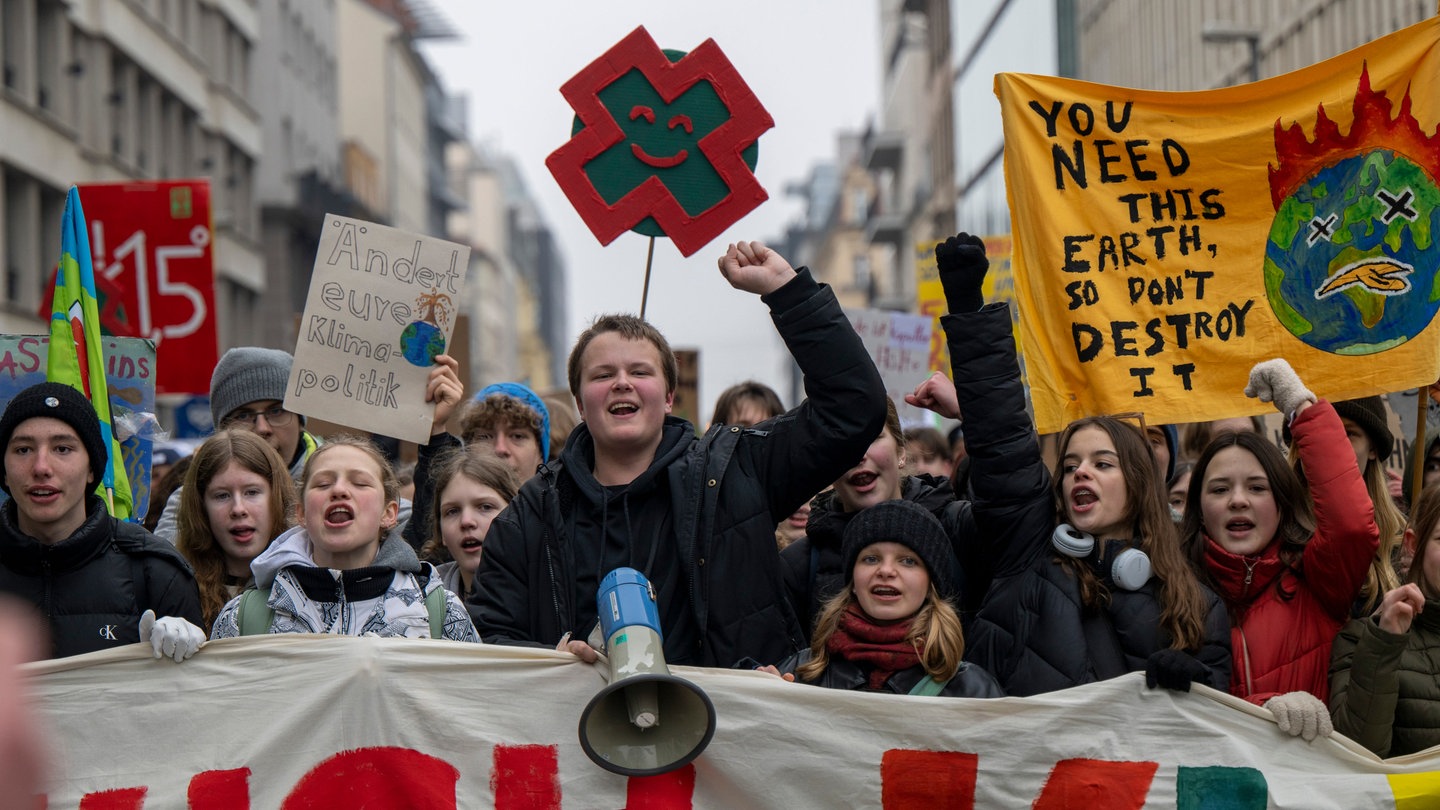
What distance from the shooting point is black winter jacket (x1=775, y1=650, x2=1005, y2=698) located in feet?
14.0

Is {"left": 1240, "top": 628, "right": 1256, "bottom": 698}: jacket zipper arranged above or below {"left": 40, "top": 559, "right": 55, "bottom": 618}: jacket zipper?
below

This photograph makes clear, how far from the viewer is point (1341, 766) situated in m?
4.04

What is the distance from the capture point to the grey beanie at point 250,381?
6.20 meters

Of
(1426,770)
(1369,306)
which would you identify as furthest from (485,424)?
(1426,770)

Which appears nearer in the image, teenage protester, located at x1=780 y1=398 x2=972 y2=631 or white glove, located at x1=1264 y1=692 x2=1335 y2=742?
white glove, located at x1=1264 y1=692 x2=1335 y2=742

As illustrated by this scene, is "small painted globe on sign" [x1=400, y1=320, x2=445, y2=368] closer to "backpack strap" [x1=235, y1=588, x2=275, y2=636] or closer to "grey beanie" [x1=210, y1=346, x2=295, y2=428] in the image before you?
"grey beanie" [x1=210, y1=346, x2=295, y2=428]

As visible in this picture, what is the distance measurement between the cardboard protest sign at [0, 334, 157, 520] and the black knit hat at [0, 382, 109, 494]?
46.3 inches

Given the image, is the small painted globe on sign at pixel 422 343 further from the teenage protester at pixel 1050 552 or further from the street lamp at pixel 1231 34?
the street lamp at pixel 1231 34

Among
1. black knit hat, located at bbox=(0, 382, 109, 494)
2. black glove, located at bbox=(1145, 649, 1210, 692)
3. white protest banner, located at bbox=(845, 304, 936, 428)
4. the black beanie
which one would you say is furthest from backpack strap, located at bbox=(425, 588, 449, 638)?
white protest banner, located at bbox=(845, 304, 936, 428)

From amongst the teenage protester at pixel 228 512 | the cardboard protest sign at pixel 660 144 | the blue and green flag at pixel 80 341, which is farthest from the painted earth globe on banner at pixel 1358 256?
the blue and green flag at pixel 80 341

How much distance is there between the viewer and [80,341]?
6.02 meters

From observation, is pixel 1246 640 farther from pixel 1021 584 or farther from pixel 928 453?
pixel 928 453

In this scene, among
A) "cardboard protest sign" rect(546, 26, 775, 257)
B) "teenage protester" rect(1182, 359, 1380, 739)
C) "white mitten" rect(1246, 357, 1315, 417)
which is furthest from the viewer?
"cardboard protest sign" rect(546, 26, 775, 257)

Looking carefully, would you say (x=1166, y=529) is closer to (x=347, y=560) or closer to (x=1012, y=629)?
(x=1012, y=629)
